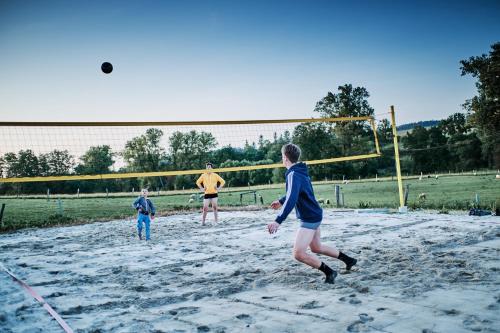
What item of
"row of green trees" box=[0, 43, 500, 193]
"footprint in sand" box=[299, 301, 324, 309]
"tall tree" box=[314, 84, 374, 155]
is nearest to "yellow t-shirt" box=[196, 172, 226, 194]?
"footprint in sand" box=[299, 301, 324, 309]

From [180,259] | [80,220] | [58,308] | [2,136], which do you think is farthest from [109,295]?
[80,220]

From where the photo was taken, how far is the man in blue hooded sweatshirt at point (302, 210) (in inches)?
138

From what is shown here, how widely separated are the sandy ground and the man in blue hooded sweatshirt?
0.81ft

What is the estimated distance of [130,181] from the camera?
48.9m

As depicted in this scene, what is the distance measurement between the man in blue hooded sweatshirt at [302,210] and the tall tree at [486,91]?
24.8m

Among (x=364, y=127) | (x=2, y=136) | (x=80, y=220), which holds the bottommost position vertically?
(x=80, y=220)

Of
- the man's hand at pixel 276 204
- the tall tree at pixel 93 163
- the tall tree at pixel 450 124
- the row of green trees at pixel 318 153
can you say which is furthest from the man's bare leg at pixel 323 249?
the tall tree at pixel 450 124

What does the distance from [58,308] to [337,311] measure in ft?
7.65

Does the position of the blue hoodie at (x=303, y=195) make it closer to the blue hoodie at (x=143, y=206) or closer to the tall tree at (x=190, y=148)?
the blue hoodie at (x=143, y=206)

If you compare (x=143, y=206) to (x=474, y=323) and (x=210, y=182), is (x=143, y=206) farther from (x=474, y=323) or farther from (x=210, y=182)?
(x=474, y=323)

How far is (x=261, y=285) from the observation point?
359 centimetres

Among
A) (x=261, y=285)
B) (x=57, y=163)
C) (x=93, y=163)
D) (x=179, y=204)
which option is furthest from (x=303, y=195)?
(x=93, y=163)

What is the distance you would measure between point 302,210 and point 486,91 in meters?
27.1

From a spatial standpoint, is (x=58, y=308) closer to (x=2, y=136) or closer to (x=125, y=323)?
(x=125, y=323)
